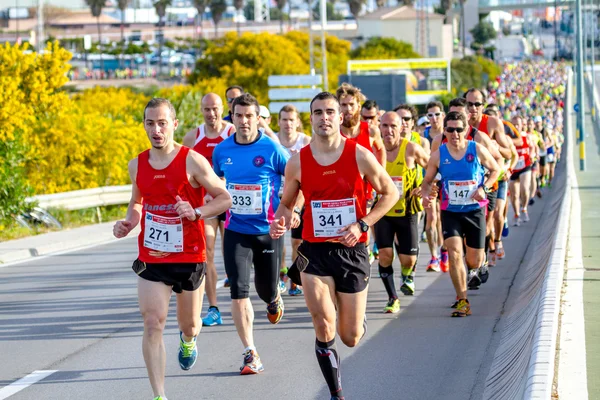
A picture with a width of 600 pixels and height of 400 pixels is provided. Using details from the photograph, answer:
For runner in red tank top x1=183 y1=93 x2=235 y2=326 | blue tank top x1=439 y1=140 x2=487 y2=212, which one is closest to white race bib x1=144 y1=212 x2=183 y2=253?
runner in red tank top x1=183 y1=93 x2=235 y2=326

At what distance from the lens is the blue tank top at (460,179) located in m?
11.1

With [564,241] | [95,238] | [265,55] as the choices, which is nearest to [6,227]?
[95,238]

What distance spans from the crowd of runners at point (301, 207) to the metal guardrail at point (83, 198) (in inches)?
360

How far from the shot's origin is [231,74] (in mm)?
85188

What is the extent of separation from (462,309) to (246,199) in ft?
9.59

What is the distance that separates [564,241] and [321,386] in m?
6.09

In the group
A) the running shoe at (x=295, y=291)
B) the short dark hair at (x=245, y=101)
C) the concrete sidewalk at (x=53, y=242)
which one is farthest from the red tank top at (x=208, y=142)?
the concrete sidewalk at (x=53, y=242)

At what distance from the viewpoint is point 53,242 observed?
1814 cm

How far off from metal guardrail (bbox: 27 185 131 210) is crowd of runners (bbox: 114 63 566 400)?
9139 mm

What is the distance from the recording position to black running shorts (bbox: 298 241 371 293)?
7090 millimetres

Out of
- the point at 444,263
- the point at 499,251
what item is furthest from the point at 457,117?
the point at 499,251

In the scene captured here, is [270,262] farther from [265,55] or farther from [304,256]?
[265,55]

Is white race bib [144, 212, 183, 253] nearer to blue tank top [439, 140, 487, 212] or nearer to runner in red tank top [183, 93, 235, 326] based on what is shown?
runner in red tank top [183, 93, 235, 326]

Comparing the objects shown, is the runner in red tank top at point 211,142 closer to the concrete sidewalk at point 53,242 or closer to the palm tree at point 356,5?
the concrete sidewalk at point 53,242
